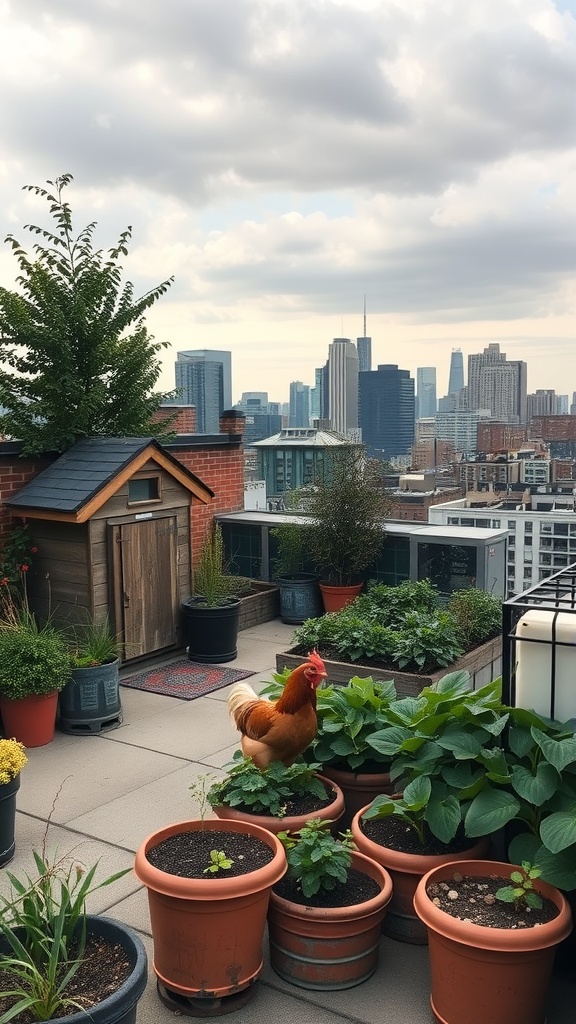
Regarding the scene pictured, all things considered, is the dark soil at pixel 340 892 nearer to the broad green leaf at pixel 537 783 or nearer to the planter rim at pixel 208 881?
the planter rim at pixel 208 881

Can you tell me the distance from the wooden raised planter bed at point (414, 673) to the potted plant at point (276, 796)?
91.1 inches

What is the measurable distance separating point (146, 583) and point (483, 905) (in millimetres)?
5423

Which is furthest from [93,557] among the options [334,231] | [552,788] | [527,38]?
[334,231]

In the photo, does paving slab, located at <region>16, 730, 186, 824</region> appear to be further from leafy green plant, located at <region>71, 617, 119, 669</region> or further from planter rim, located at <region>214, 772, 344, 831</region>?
planter rim, located at <region>214, 772, 344, 831</region>

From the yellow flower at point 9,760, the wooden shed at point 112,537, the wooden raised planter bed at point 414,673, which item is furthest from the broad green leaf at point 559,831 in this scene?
the wooden shed at point 112,537

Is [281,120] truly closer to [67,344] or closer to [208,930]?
[67,344]

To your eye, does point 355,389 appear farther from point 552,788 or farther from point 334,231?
point 552,788

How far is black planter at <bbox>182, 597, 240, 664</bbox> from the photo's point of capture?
8.32m

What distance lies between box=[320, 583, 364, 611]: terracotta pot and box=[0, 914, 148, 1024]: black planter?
697 cm

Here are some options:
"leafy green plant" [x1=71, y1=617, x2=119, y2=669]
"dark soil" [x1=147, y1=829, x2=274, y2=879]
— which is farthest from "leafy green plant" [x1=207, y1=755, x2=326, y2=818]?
"leafy green plant" [x1=71, y1=617, x2=119, y2=669]

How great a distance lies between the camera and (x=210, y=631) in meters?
8.33

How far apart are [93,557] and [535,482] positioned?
1478 inches

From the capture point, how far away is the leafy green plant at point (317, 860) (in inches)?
130

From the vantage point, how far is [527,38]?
690cm
